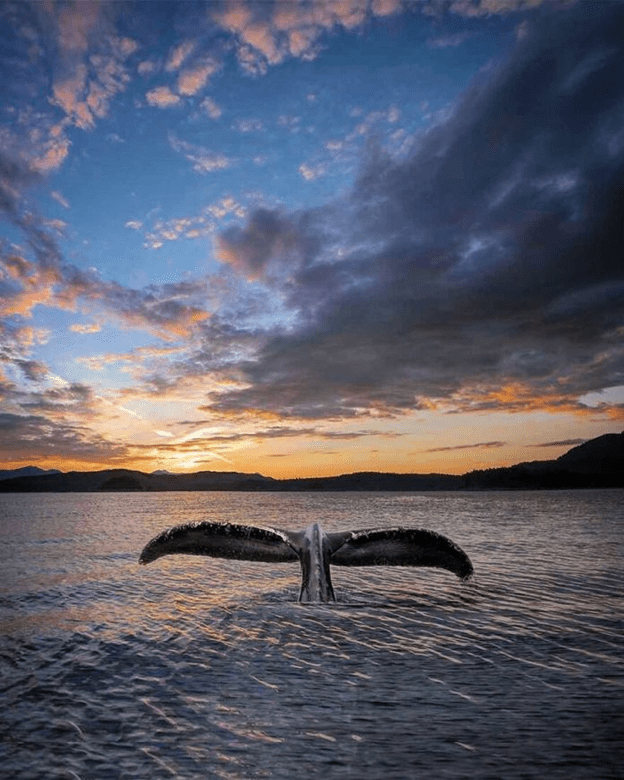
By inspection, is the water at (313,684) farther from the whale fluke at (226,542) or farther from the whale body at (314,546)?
the whale fluke at (226,542)

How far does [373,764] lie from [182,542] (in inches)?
224

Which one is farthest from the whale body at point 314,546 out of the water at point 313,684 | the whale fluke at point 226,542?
the water at point 313,684

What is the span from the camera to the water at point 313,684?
13.5ft

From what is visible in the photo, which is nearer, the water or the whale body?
the water

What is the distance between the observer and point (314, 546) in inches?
360

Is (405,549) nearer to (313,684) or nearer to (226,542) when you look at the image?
(226,542)

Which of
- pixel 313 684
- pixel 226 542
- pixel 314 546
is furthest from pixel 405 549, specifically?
pixel 313 684

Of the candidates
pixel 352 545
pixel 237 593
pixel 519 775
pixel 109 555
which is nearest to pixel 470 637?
pixel 352 545

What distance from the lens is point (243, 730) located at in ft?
15.1

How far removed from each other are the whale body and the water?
1.06m

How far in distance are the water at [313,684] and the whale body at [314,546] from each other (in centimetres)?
106

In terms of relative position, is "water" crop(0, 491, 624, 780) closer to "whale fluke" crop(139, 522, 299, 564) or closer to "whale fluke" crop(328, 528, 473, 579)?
"whale fluke" crop(328, 528, 473, 579)

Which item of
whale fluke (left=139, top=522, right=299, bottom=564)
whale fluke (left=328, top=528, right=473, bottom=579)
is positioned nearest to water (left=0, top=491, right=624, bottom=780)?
whale fluke (left=328, top=528, right=473, bottom=579)

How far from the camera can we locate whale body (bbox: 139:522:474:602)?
8.88 m
